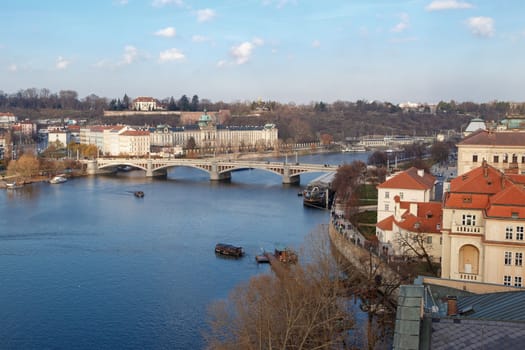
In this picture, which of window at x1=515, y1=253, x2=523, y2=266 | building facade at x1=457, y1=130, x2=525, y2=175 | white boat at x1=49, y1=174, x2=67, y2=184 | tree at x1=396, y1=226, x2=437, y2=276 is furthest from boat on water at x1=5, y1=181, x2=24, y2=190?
window at x1=515, y1=253, x2=523, y2=266

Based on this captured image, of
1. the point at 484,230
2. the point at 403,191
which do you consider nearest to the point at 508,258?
the point at 484,230

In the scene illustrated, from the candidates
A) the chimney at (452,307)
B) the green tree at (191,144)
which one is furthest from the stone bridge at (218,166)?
the chimney at (452,307)

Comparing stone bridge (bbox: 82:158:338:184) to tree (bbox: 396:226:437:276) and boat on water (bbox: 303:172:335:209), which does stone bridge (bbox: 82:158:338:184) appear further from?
tree (bbox: 396:226:437:276)

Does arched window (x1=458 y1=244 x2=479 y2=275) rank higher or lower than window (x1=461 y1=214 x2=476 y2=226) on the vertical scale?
lower

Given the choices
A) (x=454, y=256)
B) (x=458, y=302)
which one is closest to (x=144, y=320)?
(x=454, y=256)

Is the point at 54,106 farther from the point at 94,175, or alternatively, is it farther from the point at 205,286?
the point at 205,286

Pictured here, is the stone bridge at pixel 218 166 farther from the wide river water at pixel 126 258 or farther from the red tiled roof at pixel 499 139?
the red tiled roof at pixel 499 139
